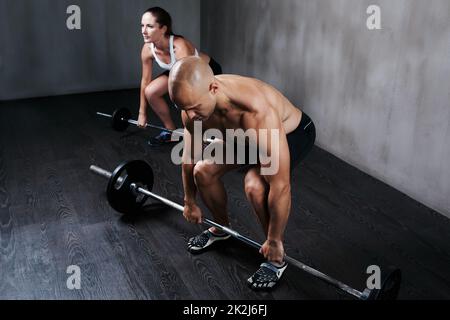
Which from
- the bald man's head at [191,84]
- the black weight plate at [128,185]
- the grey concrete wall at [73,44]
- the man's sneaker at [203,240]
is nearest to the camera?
the bald man's head at [191,84]

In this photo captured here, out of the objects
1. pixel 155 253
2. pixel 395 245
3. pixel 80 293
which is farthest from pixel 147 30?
pixel 395 245

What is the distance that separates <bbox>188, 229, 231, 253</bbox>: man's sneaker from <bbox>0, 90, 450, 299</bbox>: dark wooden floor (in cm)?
3

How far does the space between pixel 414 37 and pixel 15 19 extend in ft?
11.0

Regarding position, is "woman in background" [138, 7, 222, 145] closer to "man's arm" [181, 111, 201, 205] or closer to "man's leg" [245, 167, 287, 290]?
"man's arm" [181, 111, 201, 205]

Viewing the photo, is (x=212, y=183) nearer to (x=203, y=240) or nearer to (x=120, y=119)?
(x=203, y=240)

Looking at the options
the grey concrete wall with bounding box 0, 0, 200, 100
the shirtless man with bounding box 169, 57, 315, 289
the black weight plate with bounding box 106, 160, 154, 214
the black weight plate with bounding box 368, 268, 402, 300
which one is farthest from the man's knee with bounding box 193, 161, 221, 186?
the grey concrete wall with bounding box 0, 0, 200, 100

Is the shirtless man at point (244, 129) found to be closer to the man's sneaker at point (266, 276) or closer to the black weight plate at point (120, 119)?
the man's sneaker at point (266, 276)

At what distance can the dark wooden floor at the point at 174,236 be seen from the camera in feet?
6.26

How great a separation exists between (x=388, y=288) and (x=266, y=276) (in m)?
0.47

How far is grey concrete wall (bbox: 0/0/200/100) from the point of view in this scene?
434 cm

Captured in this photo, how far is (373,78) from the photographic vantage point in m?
2.83

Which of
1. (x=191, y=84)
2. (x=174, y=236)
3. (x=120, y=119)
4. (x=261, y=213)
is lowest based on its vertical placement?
(x=174, y=236)

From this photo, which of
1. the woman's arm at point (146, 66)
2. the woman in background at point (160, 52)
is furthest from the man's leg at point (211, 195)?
the woman's arm at point (146, 66)

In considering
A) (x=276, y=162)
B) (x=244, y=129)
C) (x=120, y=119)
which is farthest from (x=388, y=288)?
(x=120, y=119)
